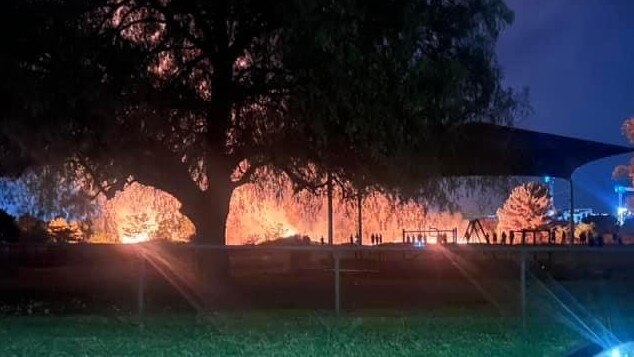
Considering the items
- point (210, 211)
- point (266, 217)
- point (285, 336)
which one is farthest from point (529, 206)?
point (285, 336)

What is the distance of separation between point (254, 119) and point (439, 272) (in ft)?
31.6

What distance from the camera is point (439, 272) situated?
25.1 m

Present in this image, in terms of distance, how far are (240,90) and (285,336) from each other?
5.30 meters

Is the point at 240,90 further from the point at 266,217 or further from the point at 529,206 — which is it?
the point at 529,206

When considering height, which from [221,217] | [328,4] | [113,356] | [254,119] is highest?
[328,4]

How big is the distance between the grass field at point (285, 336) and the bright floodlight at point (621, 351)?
668 centimetres

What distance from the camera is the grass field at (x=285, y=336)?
1184 cm

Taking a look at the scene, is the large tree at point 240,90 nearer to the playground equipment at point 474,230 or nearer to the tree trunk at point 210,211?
the tree trunk at point 210,211

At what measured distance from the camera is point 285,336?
511 inches

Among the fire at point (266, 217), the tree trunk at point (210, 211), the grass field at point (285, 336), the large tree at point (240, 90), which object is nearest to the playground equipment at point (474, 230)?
the fire at point (266, 217)

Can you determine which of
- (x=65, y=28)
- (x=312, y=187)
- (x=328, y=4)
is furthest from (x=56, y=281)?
(x=328, y=4)

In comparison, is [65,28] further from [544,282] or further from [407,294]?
[544,282]

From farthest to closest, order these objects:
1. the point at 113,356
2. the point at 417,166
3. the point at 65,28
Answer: the point at 417,166 < the point at 65,28 < the point at 113,356

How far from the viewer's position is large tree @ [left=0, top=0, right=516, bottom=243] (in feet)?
46.9
